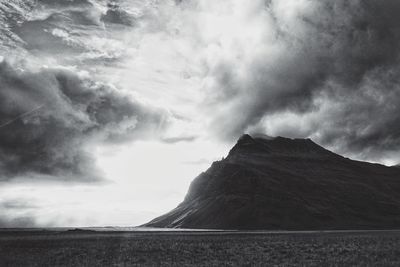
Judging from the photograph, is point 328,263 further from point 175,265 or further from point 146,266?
point 146,266

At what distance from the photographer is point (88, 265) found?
158 feet

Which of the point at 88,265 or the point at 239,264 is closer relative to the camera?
the point at 239,264

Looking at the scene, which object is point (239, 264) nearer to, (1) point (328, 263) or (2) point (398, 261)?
(1) point (328, 263)

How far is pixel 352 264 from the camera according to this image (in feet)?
133

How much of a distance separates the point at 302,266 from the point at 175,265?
14.7 m

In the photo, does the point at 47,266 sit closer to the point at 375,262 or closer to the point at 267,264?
the point at 267,264

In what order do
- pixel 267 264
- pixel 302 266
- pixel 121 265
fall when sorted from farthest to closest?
pixel 121 265, pixel 267 264, pixel 302 266

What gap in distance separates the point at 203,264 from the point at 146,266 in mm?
6742

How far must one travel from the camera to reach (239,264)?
147ft

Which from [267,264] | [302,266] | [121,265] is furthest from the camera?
[121,265]

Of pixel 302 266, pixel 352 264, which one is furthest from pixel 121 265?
pixel 352 264

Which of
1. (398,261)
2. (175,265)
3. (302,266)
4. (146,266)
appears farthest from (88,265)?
(398,261)

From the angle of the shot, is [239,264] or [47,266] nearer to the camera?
[239,264]

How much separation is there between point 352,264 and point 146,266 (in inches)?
904
